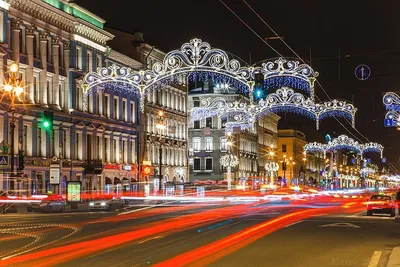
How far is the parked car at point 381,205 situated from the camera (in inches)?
1501

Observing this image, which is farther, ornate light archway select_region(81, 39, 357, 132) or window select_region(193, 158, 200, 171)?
window select_region(193, 158, 200, 171)

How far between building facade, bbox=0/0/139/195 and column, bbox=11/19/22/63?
0.07 meters

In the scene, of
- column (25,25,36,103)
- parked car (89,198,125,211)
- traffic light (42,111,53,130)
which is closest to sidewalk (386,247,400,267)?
traffic light (42,111,53,130)

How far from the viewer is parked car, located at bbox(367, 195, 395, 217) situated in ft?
125

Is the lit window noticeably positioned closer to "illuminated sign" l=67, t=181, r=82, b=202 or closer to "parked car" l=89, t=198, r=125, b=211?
"illuminated sign" l=67, t=181, r=82, b=202

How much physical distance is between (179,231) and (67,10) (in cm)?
4012

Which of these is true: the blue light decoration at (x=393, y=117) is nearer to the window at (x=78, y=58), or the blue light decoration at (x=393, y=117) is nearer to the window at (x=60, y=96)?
the window at (x=60, y=96)

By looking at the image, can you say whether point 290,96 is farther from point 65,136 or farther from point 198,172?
point 198,172

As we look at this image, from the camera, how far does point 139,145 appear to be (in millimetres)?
79250

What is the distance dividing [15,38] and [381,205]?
29657mm

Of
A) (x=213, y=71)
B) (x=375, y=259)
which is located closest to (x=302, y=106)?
(x=213, y=71)

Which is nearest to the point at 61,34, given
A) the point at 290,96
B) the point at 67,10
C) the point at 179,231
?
the point at 67,10

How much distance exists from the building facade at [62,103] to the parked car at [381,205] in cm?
1920

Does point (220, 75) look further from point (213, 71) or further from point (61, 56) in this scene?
point (61, 56)
